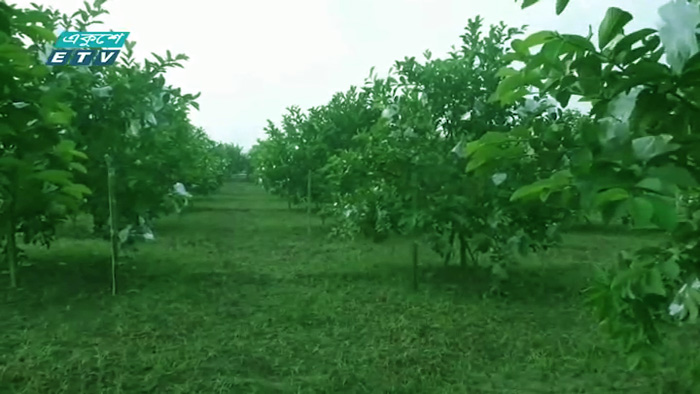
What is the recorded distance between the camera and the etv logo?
342cm

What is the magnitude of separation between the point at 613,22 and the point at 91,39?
3.01 meters

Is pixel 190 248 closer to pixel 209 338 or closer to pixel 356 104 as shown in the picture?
pixel 356 104

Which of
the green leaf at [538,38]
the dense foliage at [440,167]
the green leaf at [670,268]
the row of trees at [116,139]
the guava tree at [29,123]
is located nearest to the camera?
the green leaf at [538,38]

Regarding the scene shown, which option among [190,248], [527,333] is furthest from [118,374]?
[190,248]

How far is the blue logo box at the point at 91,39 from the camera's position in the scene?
11.3 feet

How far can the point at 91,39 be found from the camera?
144 inches

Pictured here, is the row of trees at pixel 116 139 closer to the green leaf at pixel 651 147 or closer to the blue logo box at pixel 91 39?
the blue logo box at pixel 91 39

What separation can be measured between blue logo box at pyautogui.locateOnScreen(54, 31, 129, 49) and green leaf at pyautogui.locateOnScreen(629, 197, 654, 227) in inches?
116

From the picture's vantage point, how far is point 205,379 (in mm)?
3031

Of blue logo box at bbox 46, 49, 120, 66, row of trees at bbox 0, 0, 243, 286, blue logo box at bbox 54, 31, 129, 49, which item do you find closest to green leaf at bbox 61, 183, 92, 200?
row of trees at bbox 0, 0, 243, 286

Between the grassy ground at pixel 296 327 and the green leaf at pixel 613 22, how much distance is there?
0.96 m

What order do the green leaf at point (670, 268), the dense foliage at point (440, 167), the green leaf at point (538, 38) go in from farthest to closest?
the dense foliage at point (440, 167) → the green leaf at point (670, 268) → the green leaf at point (538, 38)

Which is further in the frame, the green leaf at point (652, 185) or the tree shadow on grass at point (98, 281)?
the tree shadow on grass at point (98, 281)

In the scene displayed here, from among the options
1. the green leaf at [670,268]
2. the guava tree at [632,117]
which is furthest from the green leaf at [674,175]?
the green leaf at [670,268]
